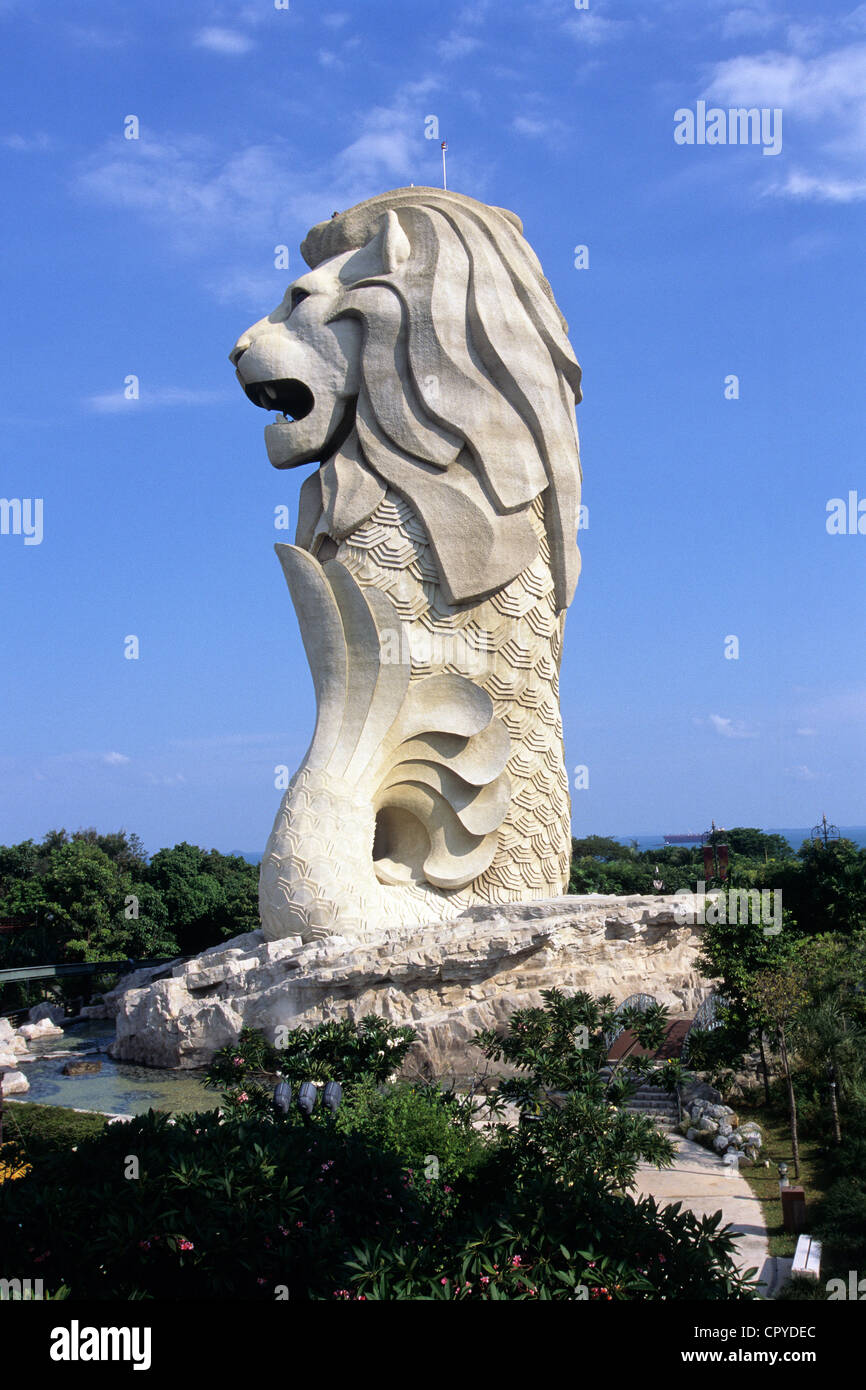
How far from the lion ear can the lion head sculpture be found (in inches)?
0.7

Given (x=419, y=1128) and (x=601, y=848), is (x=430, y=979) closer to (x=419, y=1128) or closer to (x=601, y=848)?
(x=419, y=1128)

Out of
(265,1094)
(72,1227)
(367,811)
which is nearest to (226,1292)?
(72,1227)

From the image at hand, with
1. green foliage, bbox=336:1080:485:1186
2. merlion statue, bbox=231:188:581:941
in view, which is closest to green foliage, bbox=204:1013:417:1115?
green foliage, bbox=336:1080:485:1186

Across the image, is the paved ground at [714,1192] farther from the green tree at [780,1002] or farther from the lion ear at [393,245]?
the lion ear at [393,245]

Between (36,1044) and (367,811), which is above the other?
(367,811)

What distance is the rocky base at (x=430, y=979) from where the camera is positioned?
430 inches

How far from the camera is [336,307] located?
13.9 metres

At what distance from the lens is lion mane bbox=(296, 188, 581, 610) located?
13.4 meters

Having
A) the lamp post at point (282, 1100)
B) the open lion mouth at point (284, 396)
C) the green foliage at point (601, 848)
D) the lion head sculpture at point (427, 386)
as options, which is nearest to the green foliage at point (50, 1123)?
the lamp post at point (282, 1100)

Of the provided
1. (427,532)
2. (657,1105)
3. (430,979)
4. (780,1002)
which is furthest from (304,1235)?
(427,532)

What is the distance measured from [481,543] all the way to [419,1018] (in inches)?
230

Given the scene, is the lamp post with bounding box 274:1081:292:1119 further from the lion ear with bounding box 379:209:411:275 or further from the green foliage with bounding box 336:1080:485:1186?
the lion ear with bounding box 379:209:411:275

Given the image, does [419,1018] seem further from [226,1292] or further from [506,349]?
[506,349]
